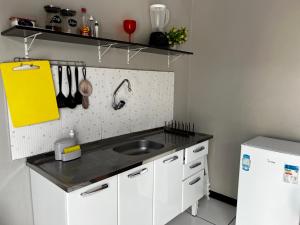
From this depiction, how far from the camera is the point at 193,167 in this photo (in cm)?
211

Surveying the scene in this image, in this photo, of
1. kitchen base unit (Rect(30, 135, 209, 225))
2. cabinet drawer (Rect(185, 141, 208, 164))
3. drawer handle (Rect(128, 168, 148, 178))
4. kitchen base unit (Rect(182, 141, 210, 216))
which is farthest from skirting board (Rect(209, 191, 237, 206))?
drawer handle (Rect(128, 168, 148, 178))

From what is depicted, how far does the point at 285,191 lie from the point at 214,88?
1.26 m

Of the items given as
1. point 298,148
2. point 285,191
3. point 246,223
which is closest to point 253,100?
point 298,148

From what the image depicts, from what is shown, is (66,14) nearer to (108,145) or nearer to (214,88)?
(108,145)

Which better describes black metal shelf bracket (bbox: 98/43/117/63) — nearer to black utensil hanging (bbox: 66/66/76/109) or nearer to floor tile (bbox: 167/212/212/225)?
black utensil hanging (bbox: 66/66/76/109)

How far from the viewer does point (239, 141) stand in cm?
245

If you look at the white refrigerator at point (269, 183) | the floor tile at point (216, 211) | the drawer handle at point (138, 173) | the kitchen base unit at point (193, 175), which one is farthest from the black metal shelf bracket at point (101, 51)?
the floor tile at point (216, 211)

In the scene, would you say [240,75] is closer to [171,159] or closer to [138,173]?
[171,159]

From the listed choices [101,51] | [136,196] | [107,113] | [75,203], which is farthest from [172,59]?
[75,203]

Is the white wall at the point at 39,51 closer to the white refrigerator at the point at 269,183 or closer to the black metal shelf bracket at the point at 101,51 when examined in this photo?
the black metal shelf bracket at the point at 101,51

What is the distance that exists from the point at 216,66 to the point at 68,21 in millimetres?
1665

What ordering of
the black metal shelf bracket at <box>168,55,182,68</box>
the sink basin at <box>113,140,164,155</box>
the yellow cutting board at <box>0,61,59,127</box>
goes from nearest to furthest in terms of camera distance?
1. the yellow cutting board at <box>0,61,59,127</box>
2. the sink basin at <box>113,140,164,155</box>
3. the black metal shelf bracket at <box>168,55,182,68</box>

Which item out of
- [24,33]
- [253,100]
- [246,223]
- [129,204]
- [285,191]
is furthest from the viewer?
[253,100]

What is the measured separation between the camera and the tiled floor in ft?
7.39
